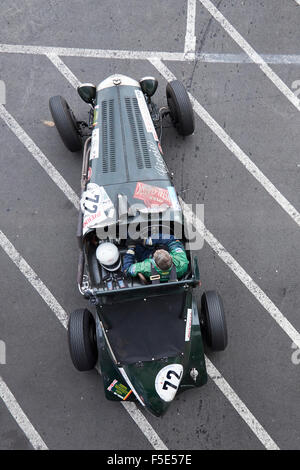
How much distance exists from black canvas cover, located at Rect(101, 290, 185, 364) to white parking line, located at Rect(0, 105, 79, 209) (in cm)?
226

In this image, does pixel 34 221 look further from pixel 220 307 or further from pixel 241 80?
pixel 241 80

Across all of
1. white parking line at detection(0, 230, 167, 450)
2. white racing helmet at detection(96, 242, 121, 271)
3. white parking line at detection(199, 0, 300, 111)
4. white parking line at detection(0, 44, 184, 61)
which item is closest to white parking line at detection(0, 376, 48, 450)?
white parking line at detection(0, 230, 167, 450)

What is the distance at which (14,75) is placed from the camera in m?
6.09

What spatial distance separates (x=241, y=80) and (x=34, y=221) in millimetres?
4248

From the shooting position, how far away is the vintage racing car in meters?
3.92

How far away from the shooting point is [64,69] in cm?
609

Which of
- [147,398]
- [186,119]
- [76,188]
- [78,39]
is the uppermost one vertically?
[78,39]

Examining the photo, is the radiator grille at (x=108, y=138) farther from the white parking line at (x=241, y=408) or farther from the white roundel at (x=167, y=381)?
the white parking line at (x=241, y=408)

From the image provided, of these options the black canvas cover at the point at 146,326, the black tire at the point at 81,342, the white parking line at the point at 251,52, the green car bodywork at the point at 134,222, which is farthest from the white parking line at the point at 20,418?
the white parking line at the point at 251,52

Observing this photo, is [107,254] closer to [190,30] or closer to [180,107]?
[180,107]

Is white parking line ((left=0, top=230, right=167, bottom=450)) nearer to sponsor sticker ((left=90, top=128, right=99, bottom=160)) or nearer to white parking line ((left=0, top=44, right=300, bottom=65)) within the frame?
sponsor sticker ((left=90, top=128, right=99, bottom=160))

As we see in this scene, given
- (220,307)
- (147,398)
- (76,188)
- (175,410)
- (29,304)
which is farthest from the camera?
(76,188)

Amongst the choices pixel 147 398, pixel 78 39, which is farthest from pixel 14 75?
pixel 147 398

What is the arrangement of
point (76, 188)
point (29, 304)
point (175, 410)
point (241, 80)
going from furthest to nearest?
point (241, 80) < point (76, 188) < point (29, 304) < point (175, 410)
